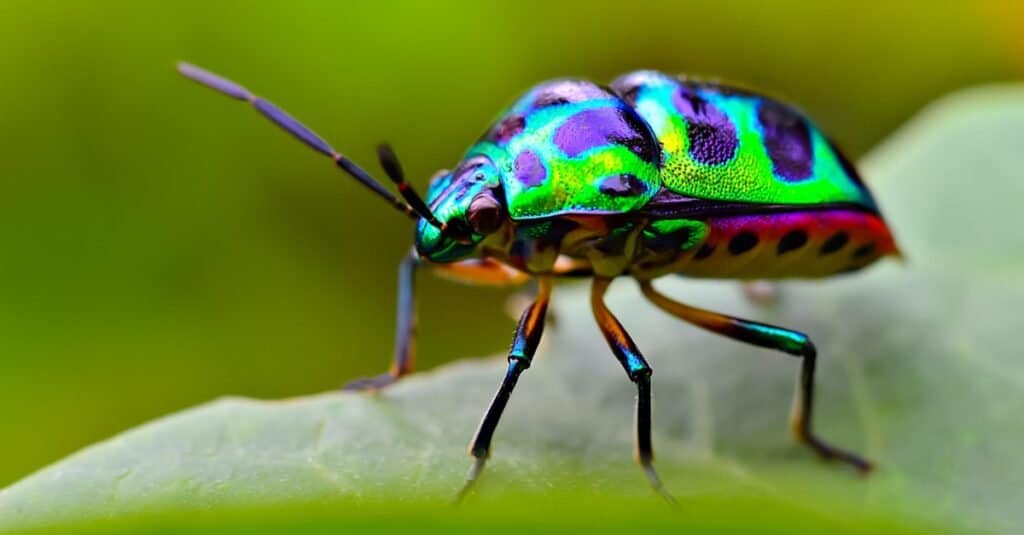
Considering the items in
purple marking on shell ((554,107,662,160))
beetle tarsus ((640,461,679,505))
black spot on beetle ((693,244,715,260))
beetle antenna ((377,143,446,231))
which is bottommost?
beetle tarsus ((640,461,679,505))

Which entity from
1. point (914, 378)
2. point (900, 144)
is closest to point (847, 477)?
point (914, 378)

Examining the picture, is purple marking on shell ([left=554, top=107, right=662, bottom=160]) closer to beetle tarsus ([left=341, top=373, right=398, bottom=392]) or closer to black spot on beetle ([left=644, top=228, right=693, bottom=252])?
black spot on beetle ([left=644, top=228, right=693, bottom=252])

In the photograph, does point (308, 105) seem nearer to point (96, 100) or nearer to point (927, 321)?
point (96, 100)

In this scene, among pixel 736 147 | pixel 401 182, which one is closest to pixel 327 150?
pixel 401 182

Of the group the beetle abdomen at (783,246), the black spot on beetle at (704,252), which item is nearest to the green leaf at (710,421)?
the beetle abdomen at (783,246)

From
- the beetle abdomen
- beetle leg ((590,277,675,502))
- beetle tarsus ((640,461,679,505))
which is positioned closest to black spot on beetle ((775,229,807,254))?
the beetle abdomen

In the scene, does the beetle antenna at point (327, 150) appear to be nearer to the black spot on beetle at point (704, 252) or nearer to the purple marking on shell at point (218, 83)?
the purple marking on shell at point (218, 83)

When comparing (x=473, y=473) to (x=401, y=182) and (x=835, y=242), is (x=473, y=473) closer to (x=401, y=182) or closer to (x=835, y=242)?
(x=401, y=182)
